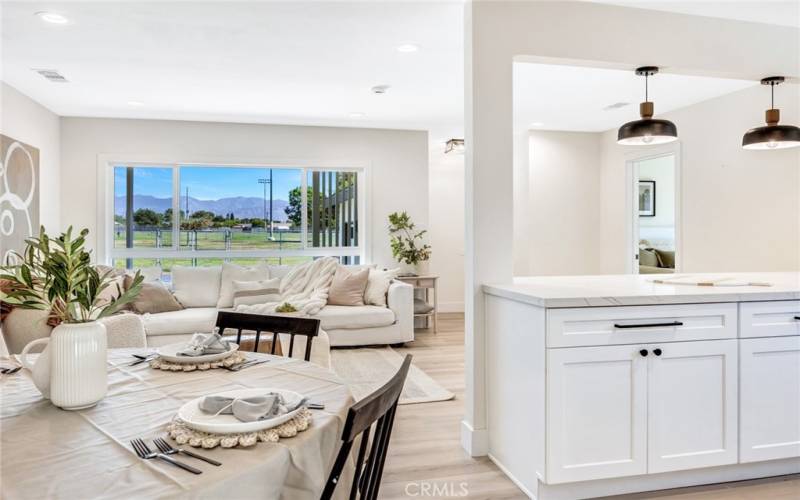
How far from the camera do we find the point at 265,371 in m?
1.58

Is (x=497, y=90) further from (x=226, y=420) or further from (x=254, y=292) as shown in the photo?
(x=254, y=292)

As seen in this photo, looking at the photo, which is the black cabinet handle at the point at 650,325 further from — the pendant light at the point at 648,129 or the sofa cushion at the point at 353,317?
the sofa cushion at the point at 353,317

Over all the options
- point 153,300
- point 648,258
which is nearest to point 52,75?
point 153,300

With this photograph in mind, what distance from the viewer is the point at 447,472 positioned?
2.42 metres

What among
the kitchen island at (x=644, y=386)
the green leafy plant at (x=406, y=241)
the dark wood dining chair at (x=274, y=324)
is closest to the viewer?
the dark wood dining chair at (x=274, y=324)

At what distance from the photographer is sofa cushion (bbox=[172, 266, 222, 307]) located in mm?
5152

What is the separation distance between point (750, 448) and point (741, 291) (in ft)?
2.40

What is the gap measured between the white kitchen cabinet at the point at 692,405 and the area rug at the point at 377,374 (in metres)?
1.61

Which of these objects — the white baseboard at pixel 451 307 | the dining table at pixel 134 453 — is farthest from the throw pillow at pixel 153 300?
the white baseboard at pixel 451 307

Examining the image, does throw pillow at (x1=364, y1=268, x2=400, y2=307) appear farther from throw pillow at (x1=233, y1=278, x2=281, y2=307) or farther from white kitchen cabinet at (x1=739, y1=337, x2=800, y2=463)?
white kitchen cabinet at (x1=739, y1=337, x2=800, y2=463)

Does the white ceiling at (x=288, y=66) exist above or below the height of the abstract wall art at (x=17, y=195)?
above

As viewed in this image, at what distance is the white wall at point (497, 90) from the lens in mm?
2621

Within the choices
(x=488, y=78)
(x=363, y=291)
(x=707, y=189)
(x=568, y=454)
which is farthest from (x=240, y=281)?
(x=707, y=189)

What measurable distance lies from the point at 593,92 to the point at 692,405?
344 centimetres
